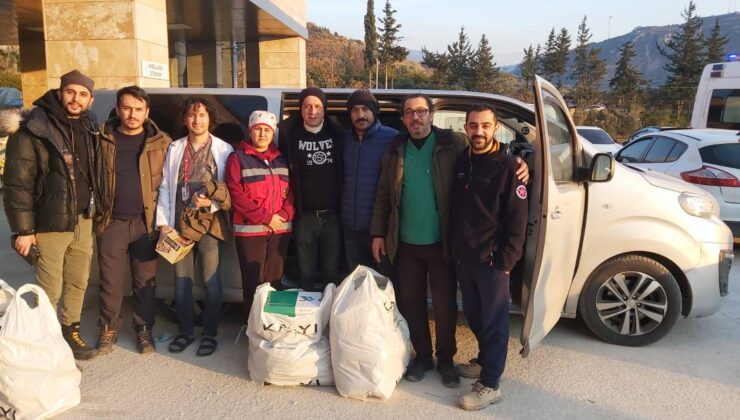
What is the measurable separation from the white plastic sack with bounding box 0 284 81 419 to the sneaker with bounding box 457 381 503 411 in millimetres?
2206

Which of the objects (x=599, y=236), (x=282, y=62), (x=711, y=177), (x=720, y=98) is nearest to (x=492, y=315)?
(x=599, y=236)

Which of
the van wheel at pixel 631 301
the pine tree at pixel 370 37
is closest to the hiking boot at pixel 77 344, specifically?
the van wheel at pixel 631 301

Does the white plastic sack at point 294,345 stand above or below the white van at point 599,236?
below

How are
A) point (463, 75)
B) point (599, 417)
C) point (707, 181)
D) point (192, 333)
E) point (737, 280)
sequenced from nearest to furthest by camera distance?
1. point (599, 417)
2. point (192, 333)
3. point (737, 280)
4. point (707, 181)
5. point (463, 75)

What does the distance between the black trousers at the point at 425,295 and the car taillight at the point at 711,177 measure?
175 inches

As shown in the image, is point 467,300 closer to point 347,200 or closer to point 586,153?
point 347,200

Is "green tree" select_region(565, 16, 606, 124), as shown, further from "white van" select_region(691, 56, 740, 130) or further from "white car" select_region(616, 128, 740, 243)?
"white car" select_region(616, 128, 740, 243)

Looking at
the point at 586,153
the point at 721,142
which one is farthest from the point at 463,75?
the point at 586,153

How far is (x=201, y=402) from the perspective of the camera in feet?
10.6

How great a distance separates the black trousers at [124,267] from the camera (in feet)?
→ 12.3

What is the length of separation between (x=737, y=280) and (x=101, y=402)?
5.71 meters

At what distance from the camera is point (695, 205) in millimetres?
3906

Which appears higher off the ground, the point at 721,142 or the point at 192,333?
the point at 721,142

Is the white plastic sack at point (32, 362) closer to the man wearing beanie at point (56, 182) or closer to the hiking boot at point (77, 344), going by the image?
the man wearing beanie at point (56, 182)
